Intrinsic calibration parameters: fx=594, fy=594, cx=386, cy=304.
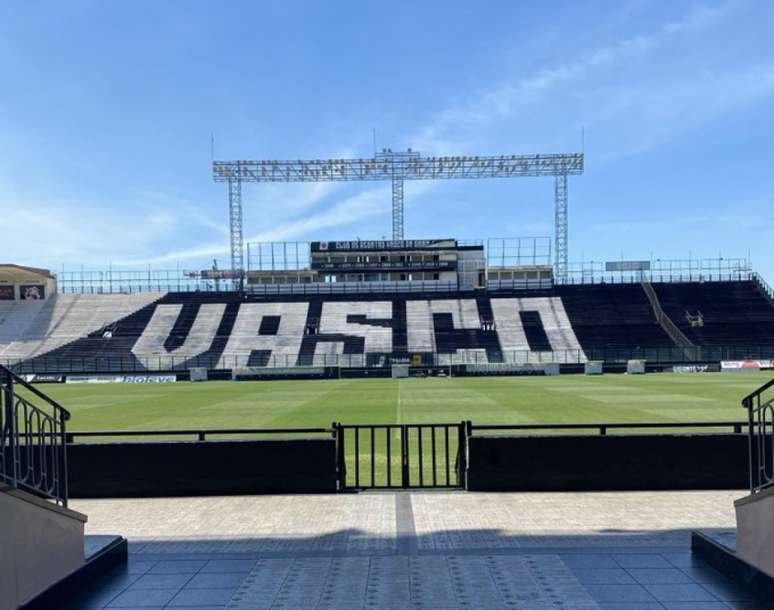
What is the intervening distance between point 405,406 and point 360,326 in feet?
128

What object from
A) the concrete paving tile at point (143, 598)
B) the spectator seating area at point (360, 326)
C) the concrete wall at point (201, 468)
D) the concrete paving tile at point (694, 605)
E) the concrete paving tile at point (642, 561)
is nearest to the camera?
the concrete paving tile at point (694, 605)

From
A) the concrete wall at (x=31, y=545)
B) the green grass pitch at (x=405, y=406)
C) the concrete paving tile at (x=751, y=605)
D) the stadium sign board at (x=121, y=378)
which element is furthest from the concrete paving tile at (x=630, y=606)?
the stadium sign board at (x=121, y=378)

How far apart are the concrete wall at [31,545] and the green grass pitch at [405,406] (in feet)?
43.5

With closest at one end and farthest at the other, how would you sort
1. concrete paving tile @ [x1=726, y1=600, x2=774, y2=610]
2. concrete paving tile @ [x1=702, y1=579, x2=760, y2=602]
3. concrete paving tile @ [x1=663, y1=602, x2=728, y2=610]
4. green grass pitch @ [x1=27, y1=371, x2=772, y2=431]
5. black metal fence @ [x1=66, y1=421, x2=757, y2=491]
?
concrete paving tile @ [x1=726, y1=600, x2=774, y2=610] → concrete paving tile @ [x1=663, y1=602, x2=728, y2=610] → concrete paving tile @ [x1=702, y1=579, x2=760, y2=602] → black metal fence @ [x1=66, y1=421, x2=757, y2=491] → green grass pitch @ [x1=27, y1=371, x2=772, y2=431]

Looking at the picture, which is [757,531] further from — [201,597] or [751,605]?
[201,597]

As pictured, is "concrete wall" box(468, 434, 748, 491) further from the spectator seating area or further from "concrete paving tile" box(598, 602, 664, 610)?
the spectator seating area

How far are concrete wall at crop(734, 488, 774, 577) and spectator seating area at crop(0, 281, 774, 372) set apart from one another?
47680mm

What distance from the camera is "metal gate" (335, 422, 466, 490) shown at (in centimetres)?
952

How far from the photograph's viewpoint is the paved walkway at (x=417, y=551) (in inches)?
213

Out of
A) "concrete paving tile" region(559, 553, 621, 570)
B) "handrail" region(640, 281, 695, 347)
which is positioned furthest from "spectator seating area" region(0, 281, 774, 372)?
"concrete paving tile" region(559, 553, 621, 570)

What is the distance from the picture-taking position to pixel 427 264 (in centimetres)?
7669

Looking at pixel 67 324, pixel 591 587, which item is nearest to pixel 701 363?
pixel 591 587

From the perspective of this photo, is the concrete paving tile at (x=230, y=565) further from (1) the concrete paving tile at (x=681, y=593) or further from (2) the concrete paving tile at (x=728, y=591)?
(2) the concrete paving tile at (x=728, y=591)

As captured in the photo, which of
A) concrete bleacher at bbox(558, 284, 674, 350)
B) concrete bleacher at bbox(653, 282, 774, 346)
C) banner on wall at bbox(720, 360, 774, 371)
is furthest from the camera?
concrete bleacher at bbox(558, 284, 674, 350)
